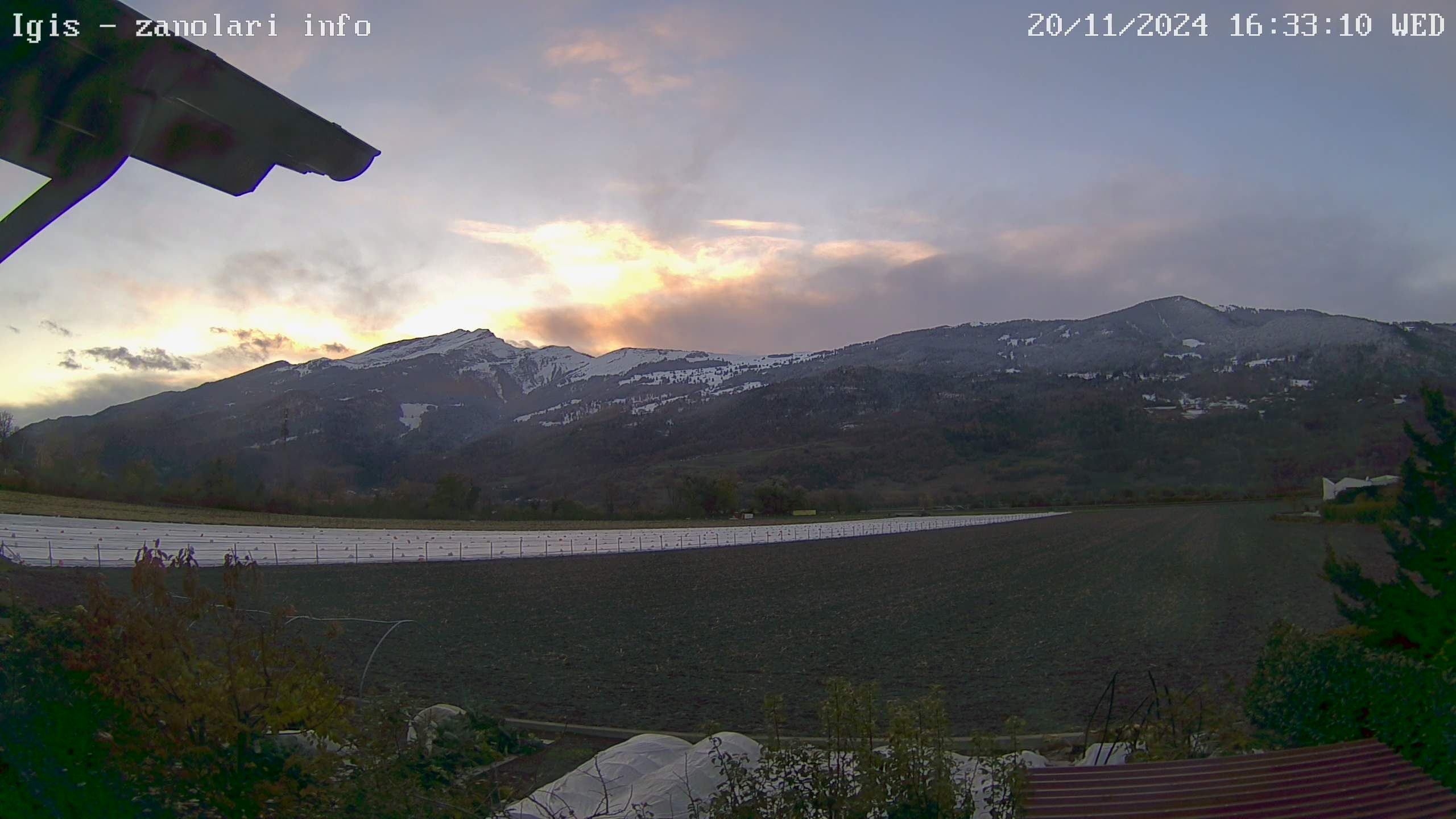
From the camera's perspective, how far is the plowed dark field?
26.6 ft

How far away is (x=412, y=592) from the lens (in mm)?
16984

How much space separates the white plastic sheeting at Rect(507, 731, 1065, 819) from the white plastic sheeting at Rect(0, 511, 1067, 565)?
385 cm

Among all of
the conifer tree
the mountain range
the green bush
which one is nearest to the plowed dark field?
the conifer tree

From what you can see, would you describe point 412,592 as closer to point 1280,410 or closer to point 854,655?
point 854,655

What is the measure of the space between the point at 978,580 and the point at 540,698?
46.6 feet

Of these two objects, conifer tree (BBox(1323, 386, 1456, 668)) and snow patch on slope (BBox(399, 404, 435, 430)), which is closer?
conifer tree (BBox(1323, 386, 1456, 668))

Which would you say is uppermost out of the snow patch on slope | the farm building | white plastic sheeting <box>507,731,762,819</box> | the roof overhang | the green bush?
the snow patch on slope

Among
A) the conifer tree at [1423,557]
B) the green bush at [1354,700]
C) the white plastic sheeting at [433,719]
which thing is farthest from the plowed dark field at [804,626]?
the green bush at [1354,700]

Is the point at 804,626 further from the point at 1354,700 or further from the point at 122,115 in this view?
the point at 122,115

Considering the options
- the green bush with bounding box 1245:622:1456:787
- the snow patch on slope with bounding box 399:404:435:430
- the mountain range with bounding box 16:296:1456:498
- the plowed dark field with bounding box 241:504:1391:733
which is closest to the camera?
the green bush with bounding box 1245:622:1456:787

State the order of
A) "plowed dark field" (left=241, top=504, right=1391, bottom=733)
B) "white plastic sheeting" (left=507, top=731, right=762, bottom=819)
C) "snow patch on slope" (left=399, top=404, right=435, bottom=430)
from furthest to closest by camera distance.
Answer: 1. "snow patch on slope" (left=399, top=404, right=435, bottom=430)
2. "plowed dark field" (left=241, top=504, right=1391, bottom=733)
3. "white plastic sheeting" (left=507, top=731, right=762, bottom=819)

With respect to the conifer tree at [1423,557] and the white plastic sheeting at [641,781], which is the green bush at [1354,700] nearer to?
the conifer tree at [1423,557]

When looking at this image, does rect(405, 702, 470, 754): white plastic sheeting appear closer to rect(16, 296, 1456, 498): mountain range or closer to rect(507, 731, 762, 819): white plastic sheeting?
rect(507, 731, 762, 819): white plastic sheeting

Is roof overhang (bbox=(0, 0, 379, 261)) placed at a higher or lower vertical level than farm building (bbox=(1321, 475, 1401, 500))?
higher
